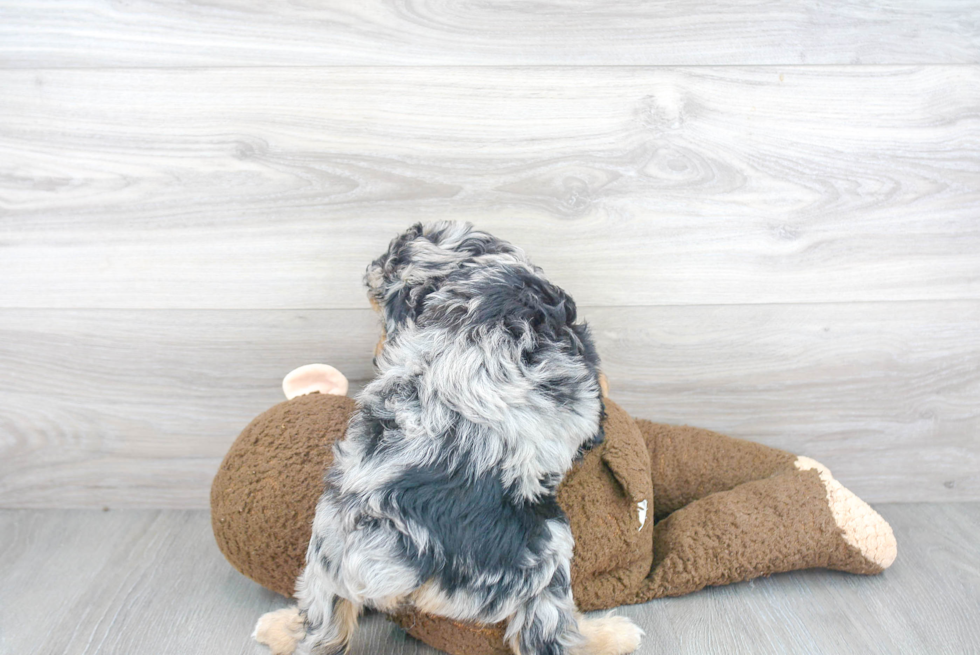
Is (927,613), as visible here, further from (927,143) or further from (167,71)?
(167,71)

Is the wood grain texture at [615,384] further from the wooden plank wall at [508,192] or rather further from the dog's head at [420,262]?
the dog's head at [420,262]

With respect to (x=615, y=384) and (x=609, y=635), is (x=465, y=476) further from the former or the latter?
(x=615, y=384)

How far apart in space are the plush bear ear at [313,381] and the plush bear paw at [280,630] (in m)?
0.40

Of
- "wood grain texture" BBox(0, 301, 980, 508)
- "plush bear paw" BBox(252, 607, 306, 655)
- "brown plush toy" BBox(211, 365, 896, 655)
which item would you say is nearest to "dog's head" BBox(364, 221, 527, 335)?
"brown plush toy" BBox(211, 365, 896, 655)

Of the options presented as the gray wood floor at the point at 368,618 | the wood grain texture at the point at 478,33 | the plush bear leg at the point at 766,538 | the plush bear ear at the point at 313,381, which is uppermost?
the wood grain texture at the point at 478,33

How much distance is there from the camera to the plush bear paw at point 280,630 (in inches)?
43.4

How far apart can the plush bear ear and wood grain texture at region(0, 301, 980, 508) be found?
0.12m

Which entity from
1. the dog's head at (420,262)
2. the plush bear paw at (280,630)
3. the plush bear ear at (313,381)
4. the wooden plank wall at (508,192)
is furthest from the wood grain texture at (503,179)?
the plush bear paw at (280,630)

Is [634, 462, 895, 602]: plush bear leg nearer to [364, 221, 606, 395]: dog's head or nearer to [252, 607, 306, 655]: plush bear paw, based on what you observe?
[364, 221, 606, 395]: dog's head

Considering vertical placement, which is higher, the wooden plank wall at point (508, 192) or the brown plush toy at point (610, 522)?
the wooden plank wall at point (508, 192)

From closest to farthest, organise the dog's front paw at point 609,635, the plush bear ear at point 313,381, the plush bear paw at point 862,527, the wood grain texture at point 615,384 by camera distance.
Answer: the dog's front paw at point 609,635
the plush bear paw at point 862,527
the plush bear ear at point 313,381
the wood grain texture at point 615,384

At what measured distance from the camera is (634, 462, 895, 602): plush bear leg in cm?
125

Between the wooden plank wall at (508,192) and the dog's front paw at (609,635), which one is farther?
the wooden plank wall at (508,192)

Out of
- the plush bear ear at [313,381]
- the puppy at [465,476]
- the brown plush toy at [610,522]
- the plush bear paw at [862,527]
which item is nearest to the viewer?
the puppy at [465,476]
